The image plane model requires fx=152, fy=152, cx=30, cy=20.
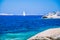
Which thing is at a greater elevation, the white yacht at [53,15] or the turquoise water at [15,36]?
the white yacht at [53,15]

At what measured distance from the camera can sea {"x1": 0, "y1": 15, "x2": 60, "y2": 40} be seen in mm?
1965

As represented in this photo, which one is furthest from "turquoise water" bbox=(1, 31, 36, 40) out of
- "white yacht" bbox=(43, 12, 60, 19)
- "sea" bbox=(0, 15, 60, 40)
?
"white yacht" bbox=(43, 12, 60, 19)

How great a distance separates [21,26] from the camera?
199 centimetres

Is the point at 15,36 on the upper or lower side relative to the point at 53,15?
lower

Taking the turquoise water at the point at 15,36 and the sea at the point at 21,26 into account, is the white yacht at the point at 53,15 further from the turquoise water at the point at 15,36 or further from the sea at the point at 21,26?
the turquoise water at the point at 15,36

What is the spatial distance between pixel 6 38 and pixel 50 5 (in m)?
0.73

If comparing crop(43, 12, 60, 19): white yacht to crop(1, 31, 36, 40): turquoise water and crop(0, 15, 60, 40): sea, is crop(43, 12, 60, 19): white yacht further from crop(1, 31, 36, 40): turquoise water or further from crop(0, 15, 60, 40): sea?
crop(1, 31, 36, 40): turquoise water

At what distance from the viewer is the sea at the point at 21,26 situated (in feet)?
6.45

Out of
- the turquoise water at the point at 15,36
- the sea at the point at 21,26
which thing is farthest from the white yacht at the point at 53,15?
the turquoise water at the point at 15,36

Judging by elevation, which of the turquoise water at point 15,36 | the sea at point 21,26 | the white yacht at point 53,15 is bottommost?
the turquoise water at point 15,36

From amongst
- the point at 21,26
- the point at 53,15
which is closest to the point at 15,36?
the point at 21,26

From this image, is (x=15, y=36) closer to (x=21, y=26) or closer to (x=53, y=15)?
(x=21, y=26)

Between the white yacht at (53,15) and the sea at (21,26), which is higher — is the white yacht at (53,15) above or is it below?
above

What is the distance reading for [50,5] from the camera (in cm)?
204
